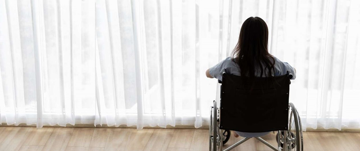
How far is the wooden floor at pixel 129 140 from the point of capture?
10.5 feet

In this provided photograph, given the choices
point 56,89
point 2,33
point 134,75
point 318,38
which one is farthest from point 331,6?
point 2,33

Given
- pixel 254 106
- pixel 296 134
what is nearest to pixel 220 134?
pixel 254 106

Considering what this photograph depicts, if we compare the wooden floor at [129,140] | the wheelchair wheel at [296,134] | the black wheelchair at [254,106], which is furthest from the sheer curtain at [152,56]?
the black wheelchair at [254,106]

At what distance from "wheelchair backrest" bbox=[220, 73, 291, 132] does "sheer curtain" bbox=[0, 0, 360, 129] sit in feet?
2.66

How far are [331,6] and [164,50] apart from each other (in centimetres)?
123

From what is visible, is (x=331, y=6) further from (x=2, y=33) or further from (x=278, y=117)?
(x=2, y=33)

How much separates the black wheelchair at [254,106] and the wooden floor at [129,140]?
2.13ft

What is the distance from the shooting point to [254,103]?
97.0 inches

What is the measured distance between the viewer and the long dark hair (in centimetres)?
244

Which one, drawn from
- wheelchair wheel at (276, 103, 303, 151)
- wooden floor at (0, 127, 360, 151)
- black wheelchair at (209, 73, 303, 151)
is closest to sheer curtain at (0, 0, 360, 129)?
Result: wooden floor at (0, 127, 360, 151)

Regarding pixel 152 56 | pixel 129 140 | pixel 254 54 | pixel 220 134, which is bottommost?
pixel 129 140

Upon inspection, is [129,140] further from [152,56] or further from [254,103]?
[254,103]

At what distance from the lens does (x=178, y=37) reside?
3.24m

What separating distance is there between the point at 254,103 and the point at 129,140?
3.99 feet
